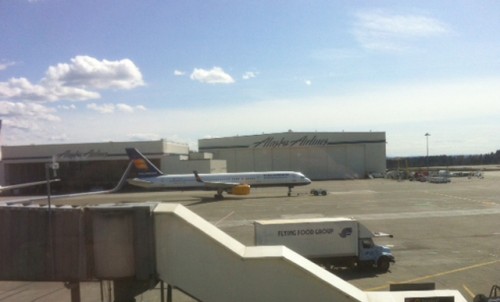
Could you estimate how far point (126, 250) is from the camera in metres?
9.97

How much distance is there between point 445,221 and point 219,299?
3837 cm

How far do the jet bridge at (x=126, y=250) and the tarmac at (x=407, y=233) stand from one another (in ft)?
3.87

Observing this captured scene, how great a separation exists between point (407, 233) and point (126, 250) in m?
31.0

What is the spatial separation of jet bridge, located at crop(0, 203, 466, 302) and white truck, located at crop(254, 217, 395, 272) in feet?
49.1

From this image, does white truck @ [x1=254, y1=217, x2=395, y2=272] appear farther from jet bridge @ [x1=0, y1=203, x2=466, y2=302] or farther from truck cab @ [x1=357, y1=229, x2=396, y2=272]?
jet bridge @ [x1=0, y1=203, x2=466, y2=302]

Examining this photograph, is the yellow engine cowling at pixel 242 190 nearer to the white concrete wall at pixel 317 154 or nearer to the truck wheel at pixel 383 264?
the truck wheel at pixel 383 264

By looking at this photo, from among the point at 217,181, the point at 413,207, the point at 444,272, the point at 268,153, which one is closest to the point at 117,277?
the point at 444,272

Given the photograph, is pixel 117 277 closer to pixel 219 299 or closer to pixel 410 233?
pixel 219 299

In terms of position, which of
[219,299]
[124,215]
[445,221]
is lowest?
[445,221]

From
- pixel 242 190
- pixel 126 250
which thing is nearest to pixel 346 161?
pixel 242 190

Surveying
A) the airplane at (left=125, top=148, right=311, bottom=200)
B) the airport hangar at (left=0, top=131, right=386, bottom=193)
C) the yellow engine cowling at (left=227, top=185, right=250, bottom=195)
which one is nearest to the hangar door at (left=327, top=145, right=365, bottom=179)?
the airport hangar at (left=0, top=131, right=386, bottom=193)

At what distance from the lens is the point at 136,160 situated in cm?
6838

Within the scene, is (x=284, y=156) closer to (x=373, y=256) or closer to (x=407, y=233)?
(x=407, y=233)

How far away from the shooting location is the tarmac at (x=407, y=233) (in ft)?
69.8
